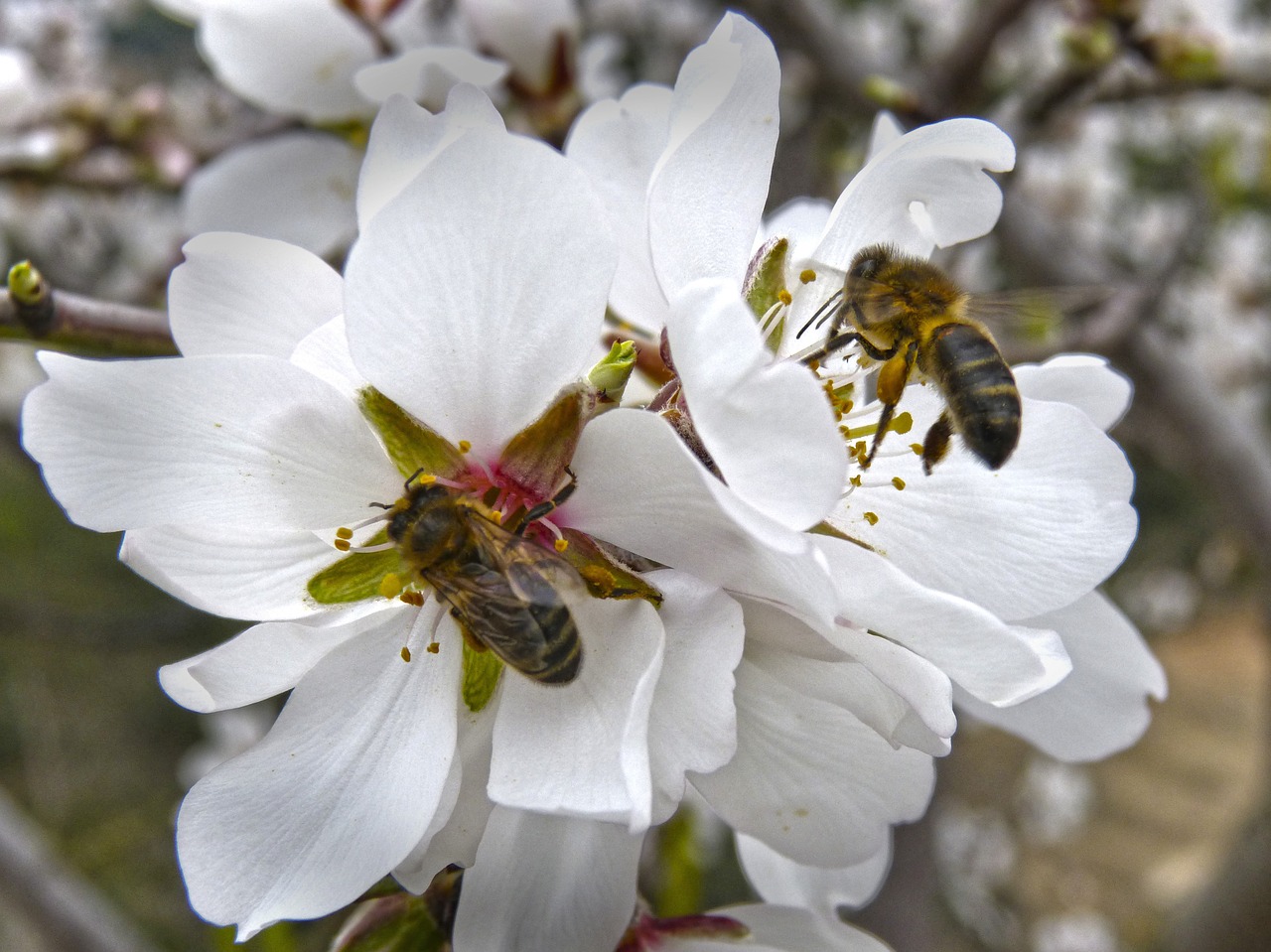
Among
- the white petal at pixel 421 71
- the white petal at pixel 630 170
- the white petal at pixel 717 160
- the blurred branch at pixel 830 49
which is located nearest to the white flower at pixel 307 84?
the white petal at pixel 421 71

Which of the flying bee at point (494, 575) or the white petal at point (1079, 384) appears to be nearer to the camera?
the flying bee at point (494, 575)

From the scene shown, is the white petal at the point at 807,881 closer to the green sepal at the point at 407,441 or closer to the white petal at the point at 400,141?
the green sepal at the point at 407,441

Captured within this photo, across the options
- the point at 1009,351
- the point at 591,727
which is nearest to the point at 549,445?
the point at 591,727

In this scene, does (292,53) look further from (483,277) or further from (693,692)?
(693,692)

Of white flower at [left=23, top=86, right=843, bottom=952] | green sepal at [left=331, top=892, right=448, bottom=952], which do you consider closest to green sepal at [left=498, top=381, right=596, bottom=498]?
white flower at [left=23, top=86, right=843, bottom=952]

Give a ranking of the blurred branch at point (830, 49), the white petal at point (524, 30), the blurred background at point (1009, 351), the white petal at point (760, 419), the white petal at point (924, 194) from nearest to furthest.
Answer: the white petal at point (760, 419) < the white petal at point (924, 194) < the white petal at point (524, 30) < the blurred background at point (1009, 351) < the blurred branch at point (830, 49)

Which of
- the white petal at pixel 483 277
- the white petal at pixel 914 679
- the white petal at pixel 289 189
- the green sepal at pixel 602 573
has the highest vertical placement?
the white petal at pixel 483 277

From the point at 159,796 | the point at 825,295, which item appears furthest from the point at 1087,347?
the point at 159,796
